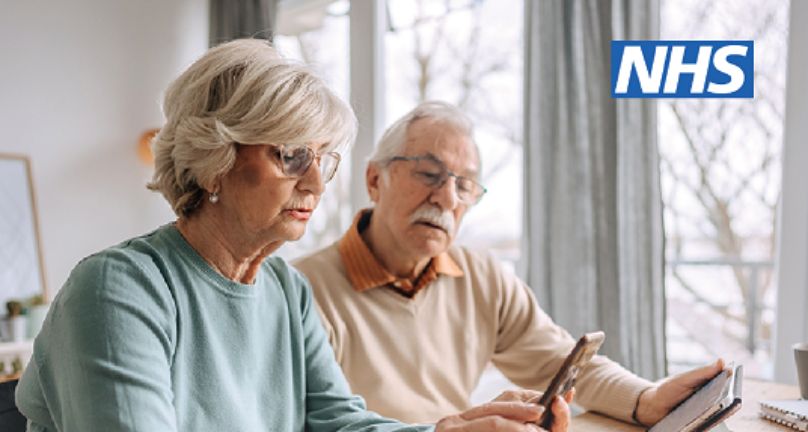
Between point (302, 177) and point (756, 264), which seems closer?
point (302, 177)

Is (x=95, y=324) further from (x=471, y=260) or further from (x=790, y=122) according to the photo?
(x=790, y=122)

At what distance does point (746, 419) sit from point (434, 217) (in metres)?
0.83

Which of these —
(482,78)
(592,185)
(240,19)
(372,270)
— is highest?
(240,19)

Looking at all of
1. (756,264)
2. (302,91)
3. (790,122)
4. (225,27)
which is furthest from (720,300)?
(302,91)

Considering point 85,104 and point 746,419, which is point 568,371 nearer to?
point 746,419

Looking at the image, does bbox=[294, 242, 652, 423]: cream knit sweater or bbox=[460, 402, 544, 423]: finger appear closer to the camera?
bbox=[460, 402, 544, 423]: finger

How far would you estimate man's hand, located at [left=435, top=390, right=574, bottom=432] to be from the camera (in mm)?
873

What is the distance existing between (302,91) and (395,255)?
2.47 ft

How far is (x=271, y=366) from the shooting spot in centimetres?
107

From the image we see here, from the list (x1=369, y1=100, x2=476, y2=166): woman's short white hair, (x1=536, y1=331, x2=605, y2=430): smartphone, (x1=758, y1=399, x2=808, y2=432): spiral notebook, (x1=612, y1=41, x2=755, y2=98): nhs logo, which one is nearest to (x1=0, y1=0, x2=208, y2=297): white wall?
(x1=369, y1=100, x2=476, y2=166): woman's short white hair

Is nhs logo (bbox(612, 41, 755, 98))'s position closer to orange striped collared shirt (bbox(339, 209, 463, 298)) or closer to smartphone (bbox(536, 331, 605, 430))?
orange striped collared shirt (bbox(339, 209, 463, 298))

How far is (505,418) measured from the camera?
89cm

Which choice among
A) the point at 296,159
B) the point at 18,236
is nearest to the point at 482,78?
the point at 18,236

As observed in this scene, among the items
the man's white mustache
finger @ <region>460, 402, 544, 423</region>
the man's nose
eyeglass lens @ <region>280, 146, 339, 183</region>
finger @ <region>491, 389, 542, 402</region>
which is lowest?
finger @ <region>491, 389, 542, 402</region>
